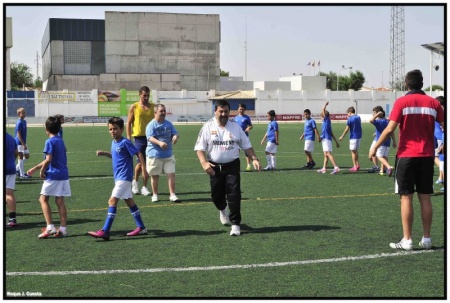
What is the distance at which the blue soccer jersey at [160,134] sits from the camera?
12.1 metres

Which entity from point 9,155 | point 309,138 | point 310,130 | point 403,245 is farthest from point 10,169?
point 310,130

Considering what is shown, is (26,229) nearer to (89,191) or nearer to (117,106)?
(89,191)

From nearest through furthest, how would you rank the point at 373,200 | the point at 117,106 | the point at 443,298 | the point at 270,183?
the point at 443,298
the point at 373,200
the point at 270,183
the point at 117,106

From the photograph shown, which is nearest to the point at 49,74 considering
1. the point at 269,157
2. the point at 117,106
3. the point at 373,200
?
the point at 117,106

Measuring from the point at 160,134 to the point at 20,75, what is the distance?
131 metres

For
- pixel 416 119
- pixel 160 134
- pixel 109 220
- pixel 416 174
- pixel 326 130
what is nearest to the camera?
pixel 416 119

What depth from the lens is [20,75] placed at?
447ft

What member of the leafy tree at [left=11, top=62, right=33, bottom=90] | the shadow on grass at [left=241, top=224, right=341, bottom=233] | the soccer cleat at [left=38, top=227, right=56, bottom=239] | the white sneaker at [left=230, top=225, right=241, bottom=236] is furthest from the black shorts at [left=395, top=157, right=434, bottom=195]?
the leafy tree at [left=11, top=62, right=33, bottom=90]

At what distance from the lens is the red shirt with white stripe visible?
7855 millimetres

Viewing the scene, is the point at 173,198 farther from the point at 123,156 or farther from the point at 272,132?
the point at 272,132

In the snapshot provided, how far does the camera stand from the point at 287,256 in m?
7.82

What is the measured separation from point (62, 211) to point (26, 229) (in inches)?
36.4

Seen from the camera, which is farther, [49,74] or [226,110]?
[49,74]

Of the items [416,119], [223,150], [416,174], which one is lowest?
[416,174]
